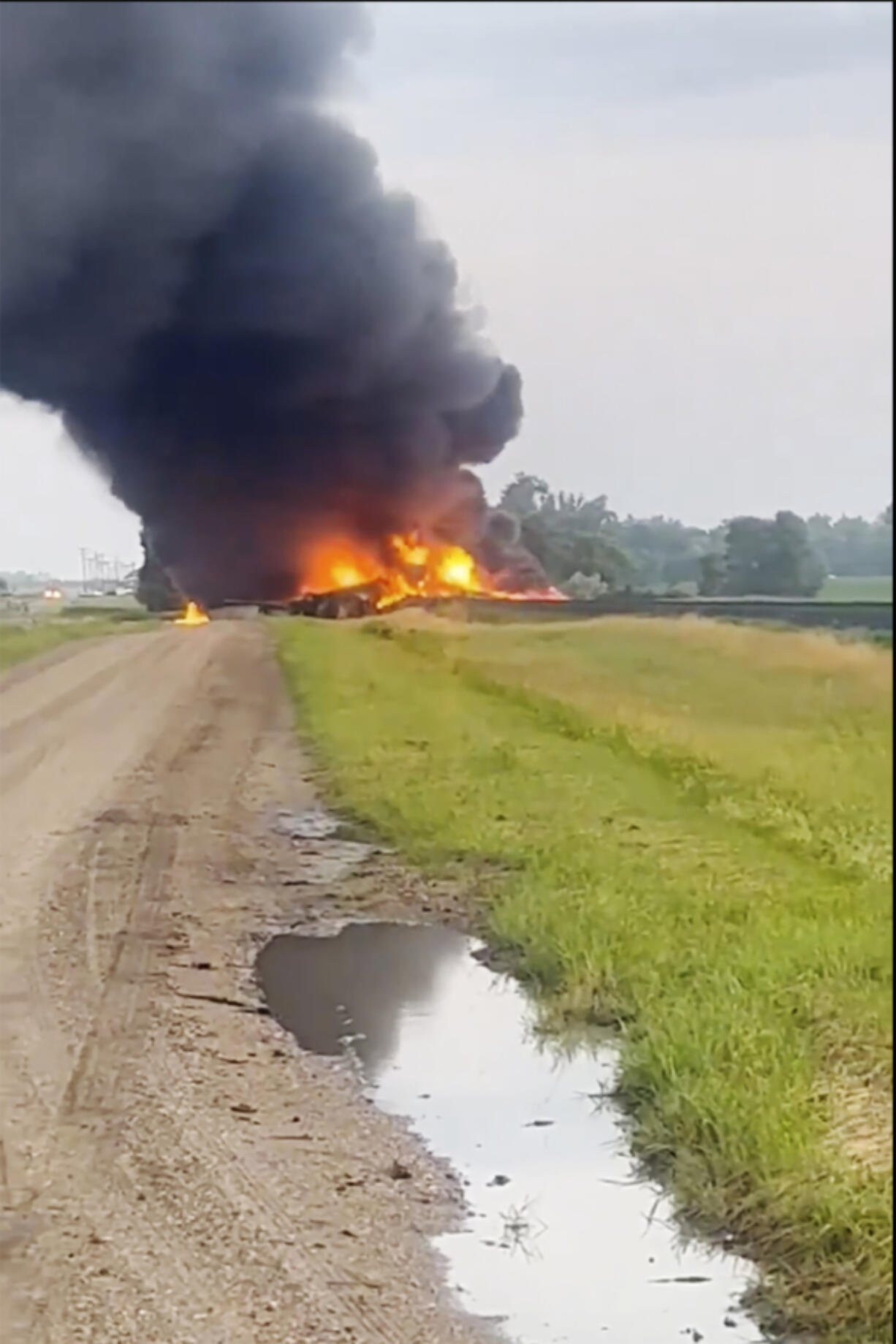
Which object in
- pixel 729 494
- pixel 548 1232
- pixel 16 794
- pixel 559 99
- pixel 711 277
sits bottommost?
pixel 548 1232

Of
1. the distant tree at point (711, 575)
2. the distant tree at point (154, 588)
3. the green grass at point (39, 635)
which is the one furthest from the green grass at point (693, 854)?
the green grass at point (39, 635)

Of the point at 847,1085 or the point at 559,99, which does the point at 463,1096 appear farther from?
the point at 559,99

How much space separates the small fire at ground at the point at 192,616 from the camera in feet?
6.48

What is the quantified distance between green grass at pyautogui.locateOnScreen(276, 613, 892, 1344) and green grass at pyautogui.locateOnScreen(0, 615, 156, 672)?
0.25 m

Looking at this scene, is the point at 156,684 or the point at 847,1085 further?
the point at 156,684

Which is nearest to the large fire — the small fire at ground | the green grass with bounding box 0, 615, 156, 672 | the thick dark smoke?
the thick dark smoke

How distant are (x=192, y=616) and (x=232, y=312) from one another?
352 millimetres

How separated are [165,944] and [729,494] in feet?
2.77

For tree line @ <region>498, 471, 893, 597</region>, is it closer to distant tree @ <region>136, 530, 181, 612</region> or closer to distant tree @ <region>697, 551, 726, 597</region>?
distant tree @ <region>697, 551, 726, 597</region>

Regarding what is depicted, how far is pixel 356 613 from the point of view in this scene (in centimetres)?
192

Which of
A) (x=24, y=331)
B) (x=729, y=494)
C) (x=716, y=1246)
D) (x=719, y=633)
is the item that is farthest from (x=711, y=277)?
(x=716, y=1246)

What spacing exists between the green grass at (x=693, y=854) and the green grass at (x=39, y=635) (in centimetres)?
25

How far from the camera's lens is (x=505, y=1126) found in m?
2.07

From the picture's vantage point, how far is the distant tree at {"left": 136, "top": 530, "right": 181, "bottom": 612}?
1.97 meters
